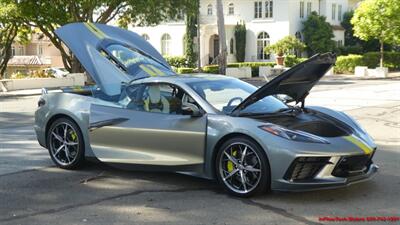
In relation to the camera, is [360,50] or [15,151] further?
[360,50]

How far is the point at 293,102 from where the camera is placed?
7.05 metres

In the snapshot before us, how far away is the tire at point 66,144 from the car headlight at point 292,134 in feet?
8.92

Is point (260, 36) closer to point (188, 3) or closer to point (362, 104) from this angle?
point (188, 3)

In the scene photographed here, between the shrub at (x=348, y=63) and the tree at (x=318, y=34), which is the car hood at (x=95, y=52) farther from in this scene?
the tree at (x=318, y=34)

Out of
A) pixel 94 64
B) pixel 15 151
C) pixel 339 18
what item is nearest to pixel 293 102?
pixel 94 64

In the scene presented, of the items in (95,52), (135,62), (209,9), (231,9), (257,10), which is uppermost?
(209,9)

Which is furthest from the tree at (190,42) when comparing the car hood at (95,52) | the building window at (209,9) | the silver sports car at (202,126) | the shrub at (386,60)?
the silver sports car at (202,126)

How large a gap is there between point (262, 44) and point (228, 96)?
43358mm

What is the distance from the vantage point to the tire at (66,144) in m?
7.35

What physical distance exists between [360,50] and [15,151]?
46198 mm

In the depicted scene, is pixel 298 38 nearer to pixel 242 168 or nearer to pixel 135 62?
pixel 135 62

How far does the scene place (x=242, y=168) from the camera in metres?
5.89

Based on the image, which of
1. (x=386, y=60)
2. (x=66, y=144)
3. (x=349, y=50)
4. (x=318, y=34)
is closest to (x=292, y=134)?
(x=66, y=144)

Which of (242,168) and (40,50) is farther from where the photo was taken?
(40,50)
